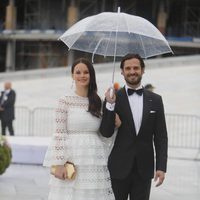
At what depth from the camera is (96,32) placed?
571 centimetres

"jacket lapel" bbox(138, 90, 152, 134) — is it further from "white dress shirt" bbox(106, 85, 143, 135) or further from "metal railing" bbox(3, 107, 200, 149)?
"metal railing" bbox(3, 107, 200, 149)

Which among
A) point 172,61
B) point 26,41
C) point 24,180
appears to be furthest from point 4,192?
point 26,41

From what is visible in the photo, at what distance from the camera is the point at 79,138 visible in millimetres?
5016

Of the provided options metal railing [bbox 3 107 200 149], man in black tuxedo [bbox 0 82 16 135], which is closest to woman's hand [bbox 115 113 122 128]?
man in black tuxedo [bbox 0 82 16 135]

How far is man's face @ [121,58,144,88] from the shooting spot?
16.0ft

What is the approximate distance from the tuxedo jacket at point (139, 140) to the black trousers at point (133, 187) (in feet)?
0.15

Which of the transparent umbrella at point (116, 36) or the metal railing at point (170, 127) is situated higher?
the transparent umbrella at point (116, 36)

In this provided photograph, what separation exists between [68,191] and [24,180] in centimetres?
563

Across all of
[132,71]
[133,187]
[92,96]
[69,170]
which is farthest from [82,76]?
[133,187]

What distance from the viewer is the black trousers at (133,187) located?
16.3ft

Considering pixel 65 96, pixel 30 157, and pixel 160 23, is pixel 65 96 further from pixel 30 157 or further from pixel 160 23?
pixel 160 23

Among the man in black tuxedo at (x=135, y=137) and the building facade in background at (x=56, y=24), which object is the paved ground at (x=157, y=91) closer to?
the man in black tuxedo at (x=135, y=137)

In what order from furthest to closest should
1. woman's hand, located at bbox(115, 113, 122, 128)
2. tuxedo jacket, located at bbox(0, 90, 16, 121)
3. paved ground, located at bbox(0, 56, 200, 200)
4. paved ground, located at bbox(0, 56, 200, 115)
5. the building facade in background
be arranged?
the building facade in background, paved ground, located at bbox(0, 56, 200, 115), tuxedo jacket, located at bbox(0, 90, 16, 121), paved ground, located at bbox(0, 56, 200, 200), woman's hand, located at bbox(115, 113, 122, 128)

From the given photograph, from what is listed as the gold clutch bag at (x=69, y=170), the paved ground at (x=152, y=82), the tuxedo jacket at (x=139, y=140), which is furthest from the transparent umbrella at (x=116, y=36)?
the paved ground at (x=152, y=82)
